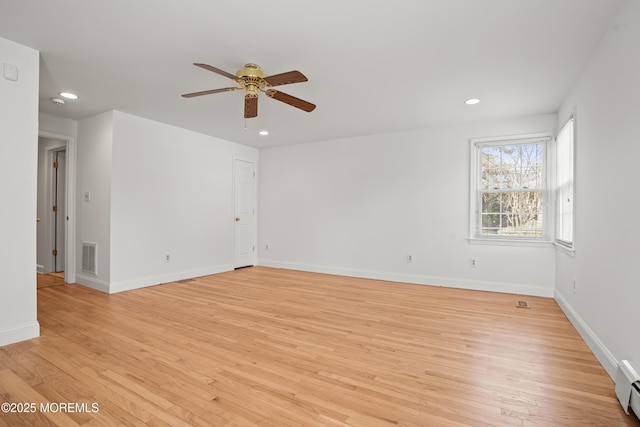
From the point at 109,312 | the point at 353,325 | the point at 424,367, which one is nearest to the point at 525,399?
the point at 424,367

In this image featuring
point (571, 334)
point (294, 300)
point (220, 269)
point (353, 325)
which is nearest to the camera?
point (571, 334)

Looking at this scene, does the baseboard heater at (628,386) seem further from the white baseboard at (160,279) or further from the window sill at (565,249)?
the white baseboard at (160,279)

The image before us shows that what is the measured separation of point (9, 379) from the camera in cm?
206

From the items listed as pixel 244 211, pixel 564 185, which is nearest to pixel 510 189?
pixel 564 185

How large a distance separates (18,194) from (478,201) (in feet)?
17.8

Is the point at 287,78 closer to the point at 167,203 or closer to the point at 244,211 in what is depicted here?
the point at 167,203

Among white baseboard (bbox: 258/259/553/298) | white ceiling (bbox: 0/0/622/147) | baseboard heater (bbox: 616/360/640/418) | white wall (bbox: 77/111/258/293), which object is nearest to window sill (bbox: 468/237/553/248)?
white baseboard (bbox: 258/259/553/298)

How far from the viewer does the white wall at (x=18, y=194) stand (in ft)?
8.62

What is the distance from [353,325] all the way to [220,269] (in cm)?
354

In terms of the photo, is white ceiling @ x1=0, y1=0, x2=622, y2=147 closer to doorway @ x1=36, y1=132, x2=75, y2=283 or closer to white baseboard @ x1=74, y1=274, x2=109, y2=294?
doorway @ x1=36, y1=132, x2=75, y2=283

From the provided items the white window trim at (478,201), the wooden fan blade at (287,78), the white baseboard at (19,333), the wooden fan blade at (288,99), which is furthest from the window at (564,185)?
the white baseboard at (19,333)

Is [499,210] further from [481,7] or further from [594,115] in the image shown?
[481,7]

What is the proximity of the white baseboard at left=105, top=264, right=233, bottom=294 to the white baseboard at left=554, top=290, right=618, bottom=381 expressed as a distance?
5.19 m

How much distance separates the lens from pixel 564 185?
3857 mm
